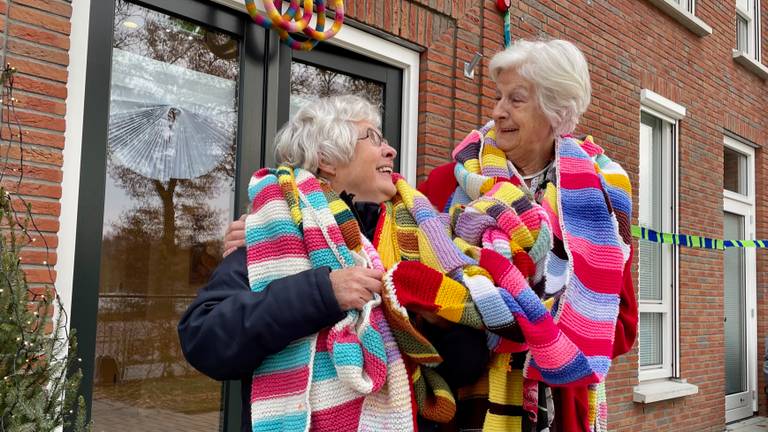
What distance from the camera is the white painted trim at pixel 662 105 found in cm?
686

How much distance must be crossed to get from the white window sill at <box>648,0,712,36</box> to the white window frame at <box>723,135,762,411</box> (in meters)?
1.49

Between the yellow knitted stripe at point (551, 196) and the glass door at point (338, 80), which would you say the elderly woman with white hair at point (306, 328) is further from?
the glass door at point (338, 80)

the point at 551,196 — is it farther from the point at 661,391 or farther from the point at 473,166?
the point at 661,391

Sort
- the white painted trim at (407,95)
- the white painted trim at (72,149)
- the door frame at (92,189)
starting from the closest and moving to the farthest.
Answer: the white painted trim at (72,149), the door frame at (92,189), the white painted trim at (407,95)

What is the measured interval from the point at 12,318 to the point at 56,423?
14.9 inches

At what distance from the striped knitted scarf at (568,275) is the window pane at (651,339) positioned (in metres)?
5.28

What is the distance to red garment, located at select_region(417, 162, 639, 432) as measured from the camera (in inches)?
76.8

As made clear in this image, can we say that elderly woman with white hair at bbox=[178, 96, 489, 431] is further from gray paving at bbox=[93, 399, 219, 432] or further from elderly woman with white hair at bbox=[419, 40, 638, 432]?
gray paving at bbox=[93, 399, 219, 432]

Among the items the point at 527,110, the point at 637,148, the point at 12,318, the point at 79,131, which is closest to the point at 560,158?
the point at 527,110

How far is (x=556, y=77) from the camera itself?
7.16 feet

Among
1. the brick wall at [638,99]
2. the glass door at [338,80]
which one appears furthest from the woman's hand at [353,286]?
the brick wall at [638,99]

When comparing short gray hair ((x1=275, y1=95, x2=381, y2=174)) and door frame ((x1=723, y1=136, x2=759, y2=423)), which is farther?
door frame ((x1=723, y1=136, x2=759, y2=423))

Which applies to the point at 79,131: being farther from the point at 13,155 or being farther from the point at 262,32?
the point at 262,32

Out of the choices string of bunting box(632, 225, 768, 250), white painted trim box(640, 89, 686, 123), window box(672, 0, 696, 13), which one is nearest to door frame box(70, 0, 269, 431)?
string of bunting box(632, 225, 768, 250)
